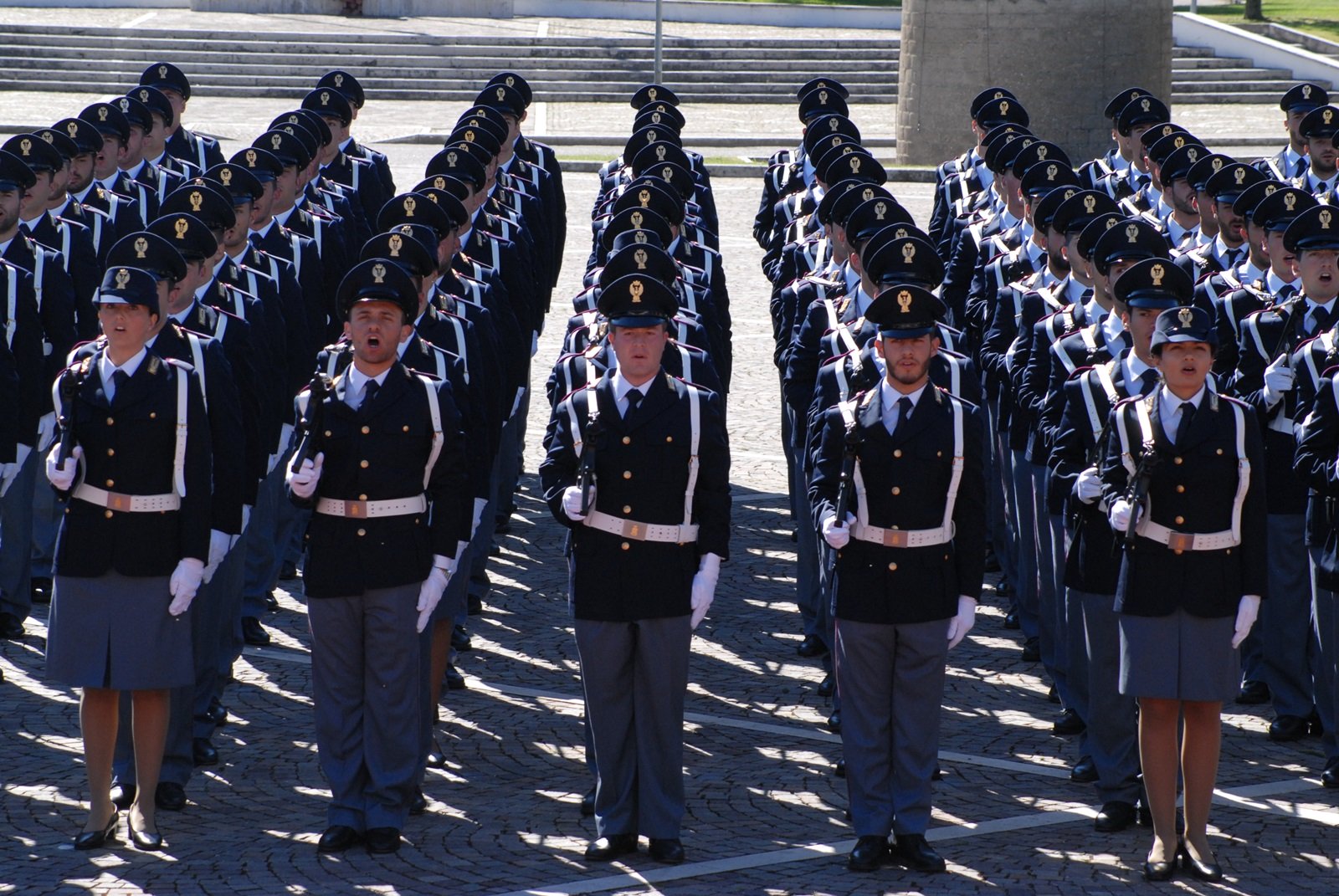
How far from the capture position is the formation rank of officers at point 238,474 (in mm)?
7000

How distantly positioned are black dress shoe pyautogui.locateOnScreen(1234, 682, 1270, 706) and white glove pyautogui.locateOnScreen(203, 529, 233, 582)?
169 inches

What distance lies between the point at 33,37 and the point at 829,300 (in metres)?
31.7

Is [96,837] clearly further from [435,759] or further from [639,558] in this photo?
[639,558]

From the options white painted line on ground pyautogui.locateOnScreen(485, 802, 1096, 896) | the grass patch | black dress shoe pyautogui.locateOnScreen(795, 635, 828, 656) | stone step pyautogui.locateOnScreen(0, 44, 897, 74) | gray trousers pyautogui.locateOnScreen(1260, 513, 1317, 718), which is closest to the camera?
white painted line on ground pyautogui.locateOnScreen(485, 802, 1096, 896)

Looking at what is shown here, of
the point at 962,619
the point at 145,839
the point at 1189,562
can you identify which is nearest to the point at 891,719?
the point at 962,619

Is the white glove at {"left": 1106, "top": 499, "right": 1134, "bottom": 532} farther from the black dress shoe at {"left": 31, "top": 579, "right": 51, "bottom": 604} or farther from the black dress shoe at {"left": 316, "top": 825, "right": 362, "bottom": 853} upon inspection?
the black dress shoe at {"left": 31, "top": 579, "right": 51, "bottom": 604}

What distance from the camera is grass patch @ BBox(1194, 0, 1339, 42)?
42.7m

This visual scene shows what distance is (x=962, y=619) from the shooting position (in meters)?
6.93

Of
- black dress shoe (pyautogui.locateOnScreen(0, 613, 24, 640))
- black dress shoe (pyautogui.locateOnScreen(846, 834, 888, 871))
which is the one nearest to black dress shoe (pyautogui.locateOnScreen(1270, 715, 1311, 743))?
black dress shoe (pyautogui.locateOnScreen(846, 834, 888, 871))

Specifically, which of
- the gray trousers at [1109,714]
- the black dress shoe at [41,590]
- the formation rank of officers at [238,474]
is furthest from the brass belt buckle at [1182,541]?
the black dress shoe at [41,590]

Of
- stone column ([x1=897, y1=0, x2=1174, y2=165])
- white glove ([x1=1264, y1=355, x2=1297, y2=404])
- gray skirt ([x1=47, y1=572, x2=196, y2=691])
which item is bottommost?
gray skirt ([x1=47, y1=572, x2=196, y2=691])

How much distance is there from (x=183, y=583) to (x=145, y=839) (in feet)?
2.83

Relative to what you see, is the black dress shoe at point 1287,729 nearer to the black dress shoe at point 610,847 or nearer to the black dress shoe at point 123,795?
the black dress shoe at point 610,847

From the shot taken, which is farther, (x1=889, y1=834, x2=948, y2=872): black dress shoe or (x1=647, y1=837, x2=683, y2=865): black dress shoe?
(x1=647, y1=837, x2=683, y2=865): black dress shoe
